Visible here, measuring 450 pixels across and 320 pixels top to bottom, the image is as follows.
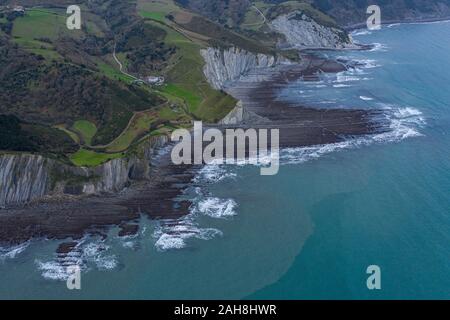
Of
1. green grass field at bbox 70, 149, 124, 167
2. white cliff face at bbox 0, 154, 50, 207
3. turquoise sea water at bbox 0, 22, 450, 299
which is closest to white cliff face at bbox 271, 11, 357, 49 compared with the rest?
turquoise sea water at bbox 0, 22, 450, 299

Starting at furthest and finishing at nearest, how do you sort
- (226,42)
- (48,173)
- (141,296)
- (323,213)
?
1. (226,42)
2. (48,173)
3. (323,213)
4. (141,296)

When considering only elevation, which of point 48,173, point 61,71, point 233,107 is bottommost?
point 48,173

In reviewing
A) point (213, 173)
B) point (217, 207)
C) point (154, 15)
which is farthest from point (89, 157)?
point (154, 15)

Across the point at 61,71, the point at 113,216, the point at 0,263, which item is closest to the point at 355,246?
the point at 113,216

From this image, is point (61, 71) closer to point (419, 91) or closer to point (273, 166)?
point (273, 166)

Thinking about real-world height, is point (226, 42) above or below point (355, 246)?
above

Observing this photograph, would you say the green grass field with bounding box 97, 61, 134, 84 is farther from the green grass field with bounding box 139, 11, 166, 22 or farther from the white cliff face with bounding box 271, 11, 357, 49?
the white cliff face with bounding box 271, 11, 357, 49
